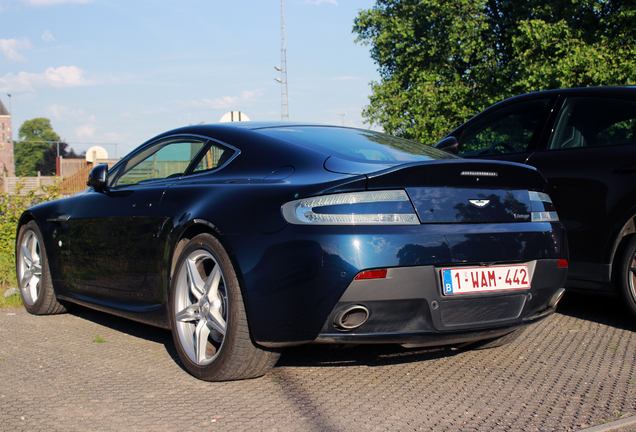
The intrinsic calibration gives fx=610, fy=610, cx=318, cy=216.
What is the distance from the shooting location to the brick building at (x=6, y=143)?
101 meters

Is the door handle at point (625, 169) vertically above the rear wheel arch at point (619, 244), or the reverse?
the door handle at point (625, 169)

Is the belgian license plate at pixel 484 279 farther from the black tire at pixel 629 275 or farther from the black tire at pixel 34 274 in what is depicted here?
the black tire at pixel 34 274

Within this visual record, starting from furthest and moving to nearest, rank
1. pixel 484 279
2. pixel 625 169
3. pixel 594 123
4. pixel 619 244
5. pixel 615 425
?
pixel 594 123 → pixel 619 244 → pixel 625 169 → pixel 484 279 → pixel 615 425

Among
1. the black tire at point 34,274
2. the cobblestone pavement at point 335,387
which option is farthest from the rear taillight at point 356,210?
the black tire at point 34,274

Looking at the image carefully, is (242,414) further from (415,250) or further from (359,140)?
(359,140)

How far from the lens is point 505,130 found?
5184 millimetres

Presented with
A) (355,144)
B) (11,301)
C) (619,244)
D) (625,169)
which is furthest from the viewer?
(11,301)

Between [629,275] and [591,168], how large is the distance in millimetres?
769

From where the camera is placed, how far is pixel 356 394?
2928 millimetres

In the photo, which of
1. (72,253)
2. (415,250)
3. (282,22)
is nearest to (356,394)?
(415,250)

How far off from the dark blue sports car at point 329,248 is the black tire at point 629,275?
1032 millimetres

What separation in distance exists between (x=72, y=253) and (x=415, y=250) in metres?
2.92

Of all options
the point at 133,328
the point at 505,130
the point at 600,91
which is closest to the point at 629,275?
the point at 600,91

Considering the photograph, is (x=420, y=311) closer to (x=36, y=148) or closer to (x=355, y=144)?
(x=355, y=144)
